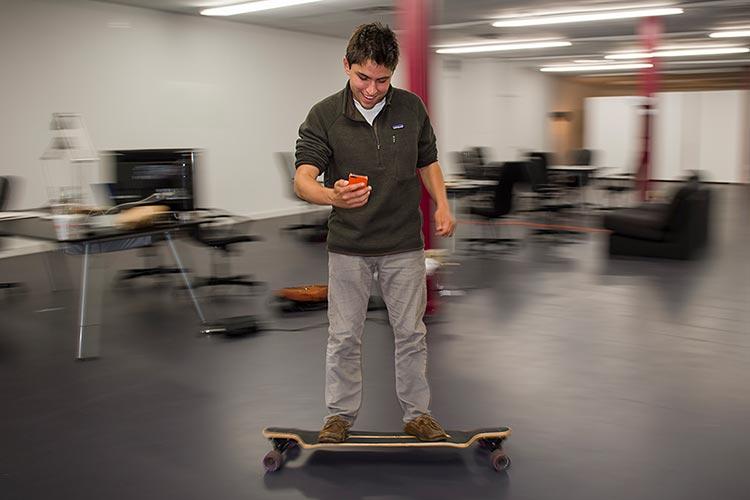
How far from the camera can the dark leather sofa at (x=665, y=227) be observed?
722cm

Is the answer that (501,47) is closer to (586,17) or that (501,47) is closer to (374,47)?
(586,17)

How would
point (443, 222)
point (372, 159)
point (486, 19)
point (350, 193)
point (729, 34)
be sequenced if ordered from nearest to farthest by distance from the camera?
point (350, 193) < point (372, 159) < point (443, 222) < point (486, 19) < point (729, 34)

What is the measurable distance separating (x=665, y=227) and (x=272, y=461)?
229 inches

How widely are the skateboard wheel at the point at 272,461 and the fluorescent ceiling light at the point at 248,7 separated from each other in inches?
272

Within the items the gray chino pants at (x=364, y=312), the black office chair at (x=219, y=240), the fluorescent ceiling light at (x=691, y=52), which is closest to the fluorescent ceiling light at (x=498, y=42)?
the fluorescent ceiling light at (x=691, y=52)

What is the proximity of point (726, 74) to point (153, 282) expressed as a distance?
17.1 m

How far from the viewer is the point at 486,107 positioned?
15648 mm

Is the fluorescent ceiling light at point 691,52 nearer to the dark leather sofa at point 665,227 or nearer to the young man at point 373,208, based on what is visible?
the dark leather sofa at point 665,227

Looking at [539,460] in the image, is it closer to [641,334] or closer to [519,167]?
[641,334]

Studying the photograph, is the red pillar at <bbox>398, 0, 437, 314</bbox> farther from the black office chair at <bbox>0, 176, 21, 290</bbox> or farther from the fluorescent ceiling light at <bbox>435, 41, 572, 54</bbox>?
the fluorescent ceiling light at <bbox>435, 41, 572, 54</bbox>

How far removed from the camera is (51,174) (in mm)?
8352

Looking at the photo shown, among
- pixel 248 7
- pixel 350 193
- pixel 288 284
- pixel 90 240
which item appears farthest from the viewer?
pixel 248 7

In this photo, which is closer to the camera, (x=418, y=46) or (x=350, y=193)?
(x=350, y=193)

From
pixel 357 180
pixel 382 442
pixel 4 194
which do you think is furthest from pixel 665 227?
pixel 4 194
